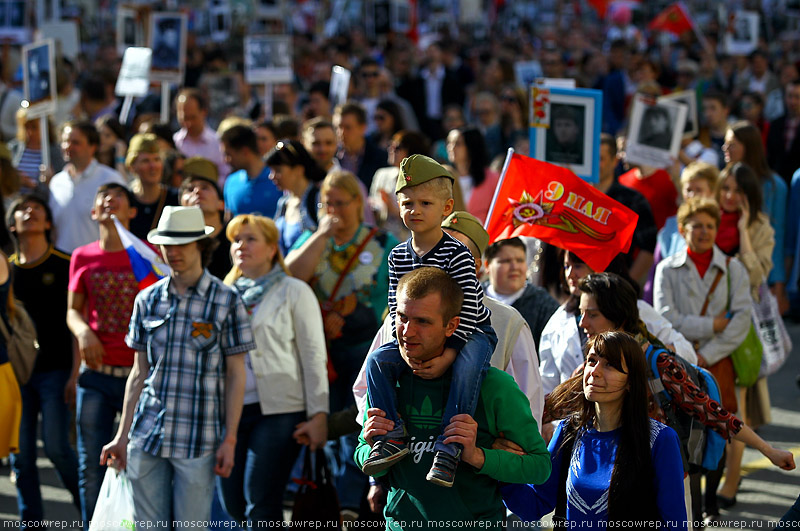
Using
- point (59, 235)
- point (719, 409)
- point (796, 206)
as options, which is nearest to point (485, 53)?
point (796, 206)

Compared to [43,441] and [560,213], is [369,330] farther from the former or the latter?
[43,441]

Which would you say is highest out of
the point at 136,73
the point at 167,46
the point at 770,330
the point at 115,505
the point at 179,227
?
the point at 167,46

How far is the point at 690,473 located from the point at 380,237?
2.44 m

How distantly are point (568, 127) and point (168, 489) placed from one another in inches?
134

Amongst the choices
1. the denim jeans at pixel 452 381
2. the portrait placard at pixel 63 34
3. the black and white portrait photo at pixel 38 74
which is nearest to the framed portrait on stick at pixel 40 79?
the black and white portrait photo at pixel 38 74

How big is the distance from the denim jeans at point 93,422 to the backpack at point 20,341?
1.23 feet

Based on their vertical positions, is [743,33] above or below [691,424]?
above

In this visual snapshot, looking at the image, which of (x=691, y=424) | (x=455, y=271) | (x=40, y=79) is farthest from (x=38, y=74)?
(x=691, y=424)

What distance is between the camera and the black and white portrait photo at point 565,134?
22.8 feet

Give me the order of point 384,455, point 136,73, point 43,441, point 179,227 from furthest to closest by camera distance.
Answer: point 136,73 → point 43,441 → point 179,227 → point 384,455

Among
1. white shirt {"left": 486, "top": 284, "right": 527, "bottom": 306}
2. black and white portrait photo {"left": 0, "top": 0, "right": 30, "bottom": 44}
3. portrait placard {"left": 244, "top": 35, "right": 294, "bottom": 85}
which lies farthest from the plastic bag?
black and white portrait photo {"left": 0, "top": 0, "right": 30, "bottom": 44}

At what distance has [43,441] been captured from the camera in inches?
248

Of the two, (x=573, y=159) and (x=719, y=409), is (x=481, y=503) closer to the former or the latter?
(x=719, y=409)

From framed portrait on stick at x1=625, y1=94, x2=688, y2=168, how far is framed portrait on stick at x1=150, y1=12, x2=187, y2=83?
5312 millimetres
